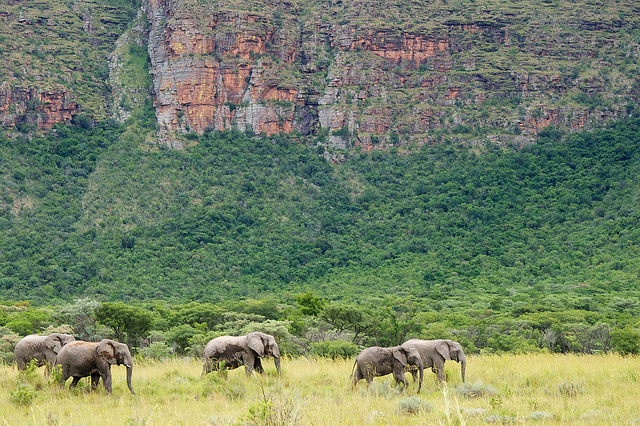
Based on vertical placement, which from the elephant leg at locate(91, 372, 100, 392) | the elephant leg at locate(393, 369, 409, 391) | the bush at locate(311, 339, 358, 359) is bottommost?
the bush at locate(311, 339, 358, 359)

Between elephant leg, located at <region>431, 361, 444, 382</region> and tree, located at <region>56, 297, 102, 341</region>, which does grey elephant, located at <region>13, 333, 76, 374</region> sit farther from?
tree, located at <region>56, 297, 102, 341</region>

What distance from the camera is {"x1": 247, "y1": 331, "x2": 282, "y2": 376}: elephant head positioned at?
41.2ft

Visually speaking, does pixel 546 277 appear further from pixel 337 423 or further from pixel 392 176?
pixel 337 423

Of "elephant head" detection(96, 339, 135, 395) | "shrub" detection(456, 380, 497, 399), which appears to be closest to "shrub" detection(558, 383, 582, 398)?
"shrub" detection(456, 380, 497, 399)

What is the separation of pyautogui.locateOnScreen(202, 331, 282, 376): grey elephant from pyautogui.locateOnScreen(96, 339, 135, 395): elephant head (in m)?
1.56

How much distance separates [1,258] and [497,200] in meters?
55.9

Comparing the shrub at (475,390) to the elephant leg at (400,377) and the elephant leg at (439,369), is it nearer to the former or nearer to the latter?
the elephant leg at (400,377)

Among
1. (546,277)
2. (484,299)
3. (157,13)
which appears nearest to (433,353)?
(484,299)

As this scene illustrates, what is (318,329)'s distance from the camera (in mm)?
25375

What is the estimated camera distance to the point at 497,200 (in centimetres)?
8412

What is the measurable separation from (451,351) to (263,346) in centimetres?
345

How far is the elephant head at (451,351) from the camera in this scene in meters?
12.3

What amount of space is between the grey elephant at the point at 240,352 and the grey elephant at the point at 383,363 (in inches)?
73.0

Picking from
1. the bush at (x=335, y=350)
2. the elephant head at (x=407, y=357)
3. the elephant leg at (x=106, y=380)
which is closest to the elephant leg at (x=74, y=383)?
the elephant leg at (x=106, y=380)
